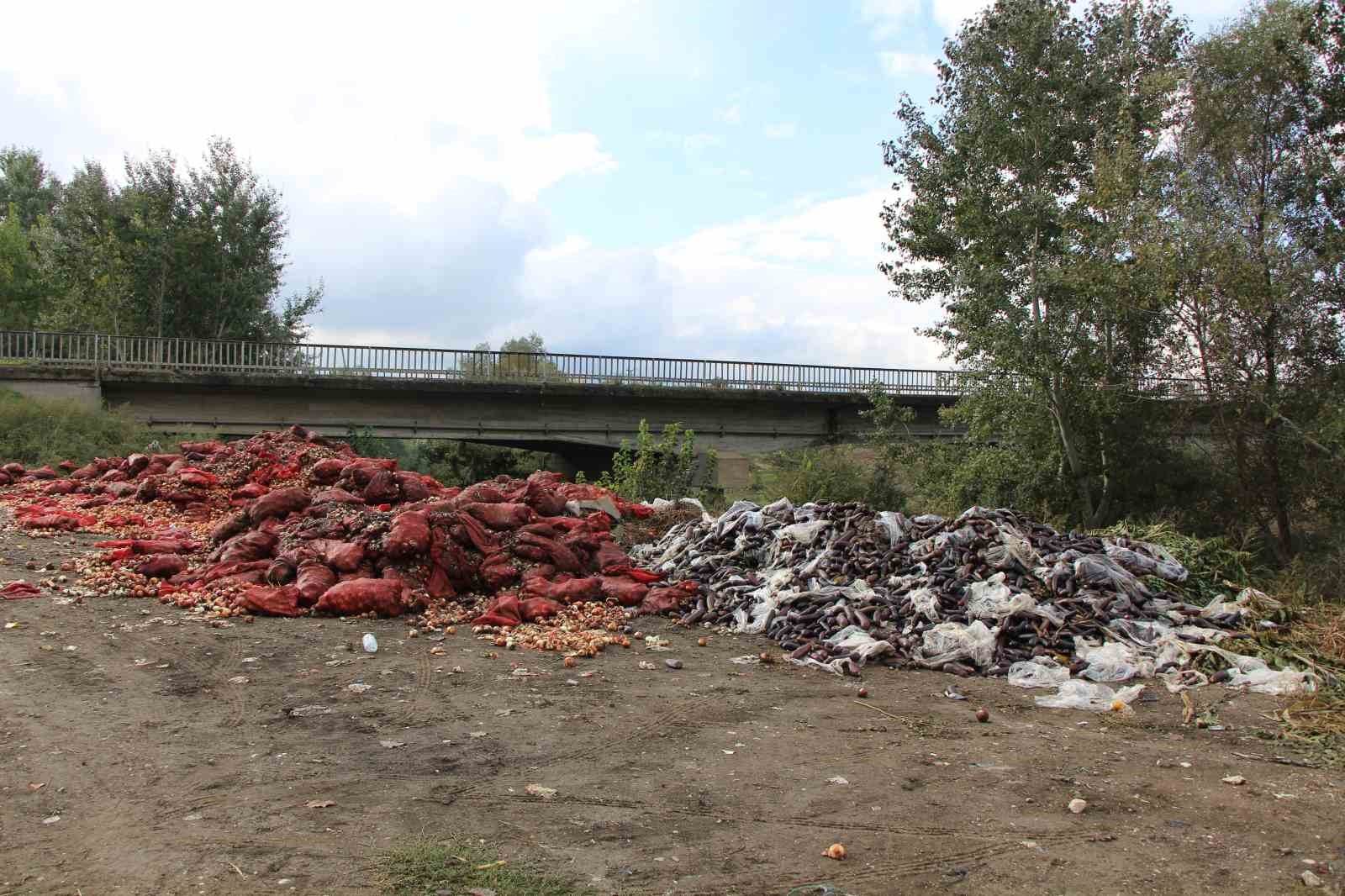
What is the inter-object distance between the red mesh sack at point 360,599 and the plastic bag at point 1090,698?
16.4ft

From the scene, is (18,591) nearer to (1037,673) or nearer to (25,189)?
(1037,673)

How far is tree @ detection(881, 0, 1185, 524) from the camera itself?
14.9 m

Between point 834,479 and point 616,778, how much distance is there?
12777 millimetres

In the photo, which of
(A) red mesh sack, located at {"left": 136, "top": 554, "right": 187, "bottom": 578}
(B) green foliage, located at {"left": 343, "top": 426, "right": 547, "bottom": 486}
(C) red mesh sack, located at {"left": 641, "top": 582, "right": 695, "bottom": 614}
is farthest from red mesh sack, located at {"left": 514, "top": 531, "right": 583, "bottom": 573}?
(B) green foliage, located at {"left": 343, "top": 426, "right": 547, "bottom": 486}

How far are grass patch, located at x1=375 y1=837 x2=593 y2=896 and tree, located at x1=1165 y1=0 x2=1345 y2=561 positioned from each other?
11842mm

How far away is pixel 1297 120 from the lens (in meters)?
14.1

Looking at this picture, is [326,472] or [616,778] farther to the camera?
[326,472]

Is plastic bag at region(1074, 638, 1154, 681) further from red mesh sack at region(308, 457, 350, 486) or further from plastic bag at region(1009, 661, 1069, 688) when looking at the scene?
red mesh sack at region(308, 457, 350, 486)

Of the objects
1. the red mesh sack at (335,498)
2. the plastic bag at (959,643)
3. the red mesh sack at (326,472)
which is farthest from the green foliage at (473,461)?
the plastic bag at (959,643)

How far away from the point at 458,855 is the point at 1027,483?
14943 mm

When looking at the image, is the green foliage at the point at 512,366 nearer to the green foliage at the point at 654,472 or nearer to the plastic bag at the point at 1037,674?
the green foliage at the point at 654,472

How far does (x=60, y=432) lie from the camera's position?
20859mm

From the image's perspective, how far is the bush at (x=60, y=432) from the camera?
19953mm

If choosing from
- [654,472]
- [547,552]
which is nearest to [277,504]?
[547,552]
